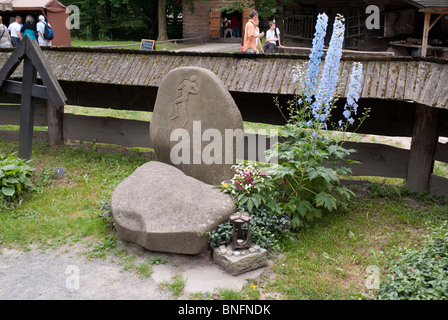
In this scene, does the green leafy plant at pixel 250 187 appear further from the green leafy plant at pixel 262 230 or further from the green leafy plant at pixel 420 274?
the green leafy plant at pixel 420 274

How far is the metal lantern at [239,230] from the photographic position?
507 centimetres

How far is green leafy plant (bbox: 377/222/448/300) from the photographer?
13.5ft

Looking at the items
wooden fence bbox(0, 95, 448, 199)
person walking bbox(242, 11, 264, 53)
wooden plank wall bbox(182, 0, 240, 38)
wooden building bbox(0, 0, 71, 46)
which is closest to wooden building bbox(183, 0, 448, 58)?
person walking bbox(242, 11, 264, 53)

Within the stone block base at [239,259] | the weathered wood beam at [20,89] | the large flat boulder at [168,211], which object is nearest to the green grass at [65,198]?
the large flat boulder at [168,211]

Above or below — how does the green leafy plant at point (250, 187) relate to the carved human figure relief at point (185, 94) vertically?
below

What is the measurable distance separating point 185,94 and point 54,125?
412 cm

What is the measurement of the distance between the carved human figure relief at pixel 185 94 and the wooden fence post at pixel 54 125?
12.7 ft

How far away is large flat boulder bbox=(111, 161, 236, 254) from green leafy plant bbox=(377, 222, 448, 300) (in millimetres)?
1909

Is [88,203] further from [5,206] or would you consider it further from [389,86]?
[389,86]

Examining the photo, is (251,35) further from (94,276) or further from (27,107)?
(94,276)

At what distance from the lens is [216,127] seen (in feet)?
20.4

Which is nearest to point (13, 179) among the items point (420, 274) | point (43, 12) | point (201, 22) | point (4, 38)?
point (420, 274)

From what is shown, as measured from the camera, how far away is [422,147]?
6.86m

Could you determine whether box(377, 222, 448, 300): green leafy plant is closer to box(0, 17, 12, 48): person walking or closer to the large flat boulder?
the large flat boulder
